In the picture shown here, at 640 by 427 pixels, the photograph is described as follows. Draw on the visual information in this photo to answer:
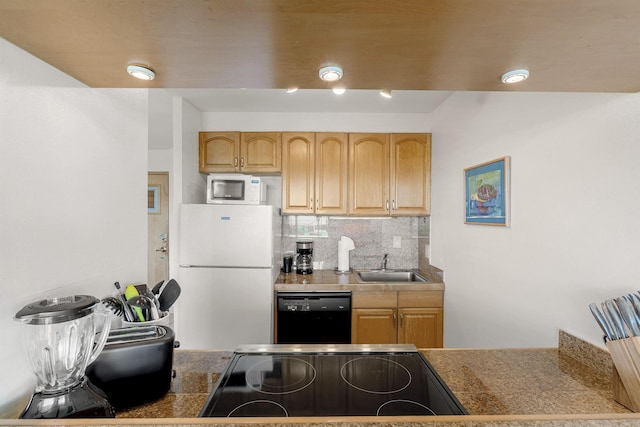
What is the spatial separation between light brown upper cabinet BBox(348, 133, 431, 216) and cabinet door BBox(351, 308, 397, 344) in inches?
36.0

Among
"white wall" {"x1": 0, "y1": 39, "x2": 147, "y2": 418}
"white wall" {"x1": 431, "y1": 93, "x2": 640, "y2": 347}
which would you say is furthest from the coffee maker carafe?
"white wall" {"x1": 0, "y1": 39, "x2": 147, "y2": 418}

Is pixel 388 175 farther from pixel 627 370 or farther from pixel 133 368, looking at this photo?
pixel 133 368

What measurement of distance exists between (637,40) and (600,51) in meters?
0.06

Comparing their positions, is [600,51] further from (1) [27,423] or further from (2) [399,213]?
(2) [399,213]

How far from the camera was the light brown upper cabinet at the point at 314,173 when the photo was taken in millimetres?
2789

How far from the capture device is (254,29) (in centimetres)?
64

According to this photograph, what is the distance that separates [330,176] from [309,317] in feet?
4.33

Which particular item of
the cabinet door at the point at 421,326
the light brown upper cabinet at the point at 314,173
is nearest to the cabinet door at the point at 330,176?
the light brown upper cabinet at the point at 314,173

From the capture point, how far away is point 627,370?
2.55 ft

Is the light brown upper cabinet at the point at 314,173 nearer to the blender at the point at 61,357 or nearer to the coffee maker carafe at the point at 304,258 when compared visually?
the coffee maker carafe at the point at 304,258

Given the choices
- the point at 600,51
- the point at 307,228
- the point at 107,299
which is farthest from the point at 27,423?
the point at 307,228

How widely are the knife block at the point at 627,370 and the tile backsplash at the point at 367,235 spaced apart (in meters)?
2.26

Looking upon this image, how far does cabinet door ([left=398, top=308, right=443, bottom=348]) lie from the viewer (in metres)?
2.49

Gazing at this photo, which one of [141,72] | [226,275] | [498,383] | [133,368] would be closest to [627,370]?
[498,383]
